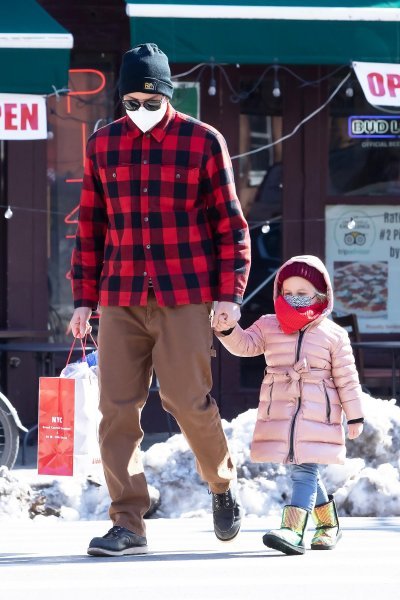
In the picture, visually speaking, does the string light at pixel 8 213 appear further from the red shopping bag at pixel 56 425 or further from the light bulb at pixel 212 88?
the red shopping bag at pixel 56 425

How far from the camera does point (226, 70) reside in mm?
10820

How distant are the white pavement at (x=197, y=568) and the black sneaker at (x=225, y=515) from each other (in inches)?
3.2

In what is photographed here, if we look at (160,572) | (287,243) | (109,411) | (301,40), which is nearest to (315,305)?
(109,411)

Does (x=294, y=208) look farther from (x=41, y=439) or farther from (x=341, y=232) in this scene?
(x=41, y=439)

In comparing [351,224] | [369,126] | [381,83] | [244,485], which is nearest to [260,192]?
[351,224]

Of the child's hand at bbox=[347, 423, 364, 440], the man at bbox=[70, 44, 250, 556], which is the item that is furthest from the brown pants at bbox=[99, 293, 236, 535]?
the child's hand at bbox=[347, 423, 364, 440]

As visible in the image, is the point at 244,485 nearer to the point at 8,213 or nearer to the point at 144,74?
the point at 144,74

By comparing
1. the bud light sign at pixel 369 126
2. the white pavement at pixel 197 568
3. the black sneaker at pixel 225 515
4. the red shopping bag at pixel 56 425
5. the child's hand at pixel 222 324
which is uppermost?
the bud light sign at pixel 369 126

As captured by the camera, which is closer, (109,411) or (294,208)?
(109,411)

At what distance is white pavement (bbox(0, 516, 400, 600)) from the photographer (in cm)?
500

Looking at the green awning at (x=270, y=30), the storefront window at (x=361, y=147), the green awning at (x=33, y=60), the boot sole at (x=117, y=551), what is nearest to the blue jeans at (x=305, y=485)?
the boot sole at (x=117, y=551)

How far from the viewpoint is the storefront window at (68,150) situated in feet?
35.3

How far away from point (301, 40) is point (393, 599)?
16.7 ft

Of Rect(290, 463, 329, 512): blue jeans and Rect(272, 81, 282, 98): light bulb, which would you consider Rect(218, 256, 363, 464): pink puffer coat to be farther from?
Rect(272, 81, 282, 98): light bulb
